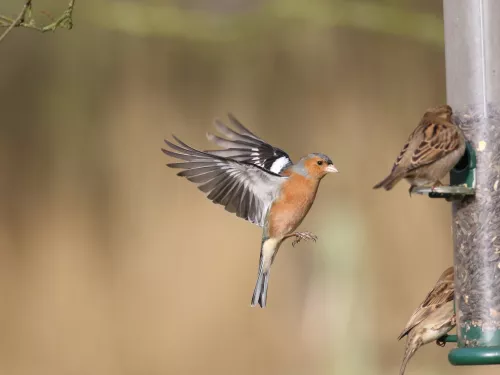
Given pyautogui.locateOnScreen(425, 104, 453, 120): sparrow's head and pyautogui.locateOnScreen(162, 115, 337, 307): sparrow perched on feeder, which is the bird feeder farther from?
pyautogui.locateOnScreen(162, 115, 337, 307): sparrow perched on feeder

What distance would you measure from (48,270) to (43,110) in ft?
4.90

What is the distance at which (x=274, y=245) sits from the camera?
8875mm

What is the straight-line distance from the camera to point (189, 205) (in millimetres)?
12672

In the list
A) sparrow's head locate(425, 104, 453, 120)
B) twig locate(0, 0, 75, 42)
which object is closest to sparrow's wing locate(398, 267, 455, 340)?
sparrow's head locate(425, 104, 453, 120)

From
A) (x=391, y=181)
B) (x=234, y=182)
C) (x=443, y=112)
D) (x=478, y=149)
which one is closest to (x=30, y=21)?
(x=234, y=182)

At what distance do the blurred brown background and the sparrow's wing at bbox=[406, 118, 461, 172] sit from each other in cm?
440

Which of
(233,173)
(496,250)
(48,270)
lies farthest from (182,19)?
(496,250)

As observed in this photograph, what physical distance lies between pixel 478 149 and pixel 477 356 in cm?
128

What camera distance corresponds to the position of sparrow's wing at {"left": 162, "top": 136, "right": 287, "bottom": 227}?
861 cm

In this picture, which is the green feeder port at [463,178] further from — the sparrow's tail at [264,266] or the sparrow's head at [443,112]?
the sparrow's tail at [264,266]

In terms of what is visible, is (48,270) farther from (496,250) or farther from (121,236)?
(496,250)

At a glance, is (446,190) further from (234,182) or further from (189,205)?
→ (189,205)

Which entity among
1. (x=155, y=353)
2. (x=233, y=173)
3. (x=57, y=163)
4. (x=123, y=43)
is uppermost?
(x=123, y=43)

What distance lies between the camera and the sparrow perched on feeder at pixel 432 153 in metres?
7.76
